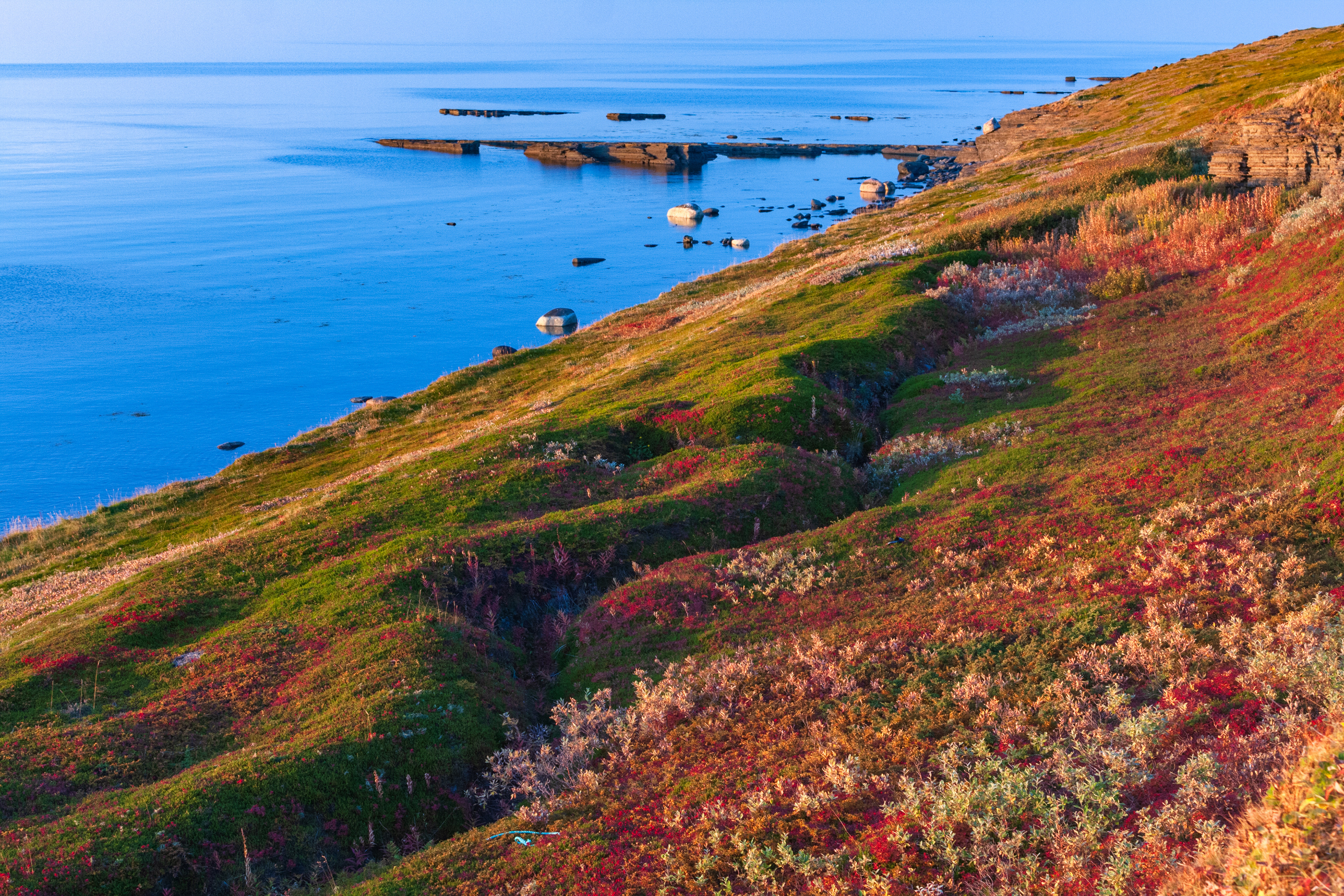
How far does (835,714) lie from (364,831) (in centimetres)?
572

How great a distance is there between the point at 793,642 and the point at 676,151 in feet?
482

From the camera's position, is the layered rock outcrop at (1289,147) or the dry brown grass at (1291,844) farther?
the layered rock outcrop at (1289,147)

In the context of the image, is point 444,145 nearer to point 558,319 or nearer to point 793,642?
point 558,319

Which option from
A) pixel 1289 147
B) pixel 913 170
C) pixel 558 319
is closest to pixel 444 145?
pixel 913 170

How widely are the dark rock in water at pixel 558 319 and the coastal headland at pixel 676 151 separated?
292ft

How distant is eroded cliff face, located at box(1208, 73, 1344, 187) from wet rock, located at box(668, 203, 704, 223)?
73606mm

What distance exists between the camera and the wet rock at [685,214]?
332 ft

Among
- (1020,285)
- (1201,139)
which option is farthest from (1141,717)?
(1201,139)

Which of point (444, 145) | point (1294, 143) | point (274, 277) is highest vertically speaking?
point (444, 145)

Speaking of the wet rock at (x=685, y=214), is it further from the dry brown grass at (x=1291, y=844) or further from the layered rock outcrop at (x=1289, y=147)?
the dry brown grass at (x=1291, y=844)

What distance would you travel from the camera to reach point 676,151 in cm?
14688

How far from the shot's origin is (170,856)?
891 centimetres

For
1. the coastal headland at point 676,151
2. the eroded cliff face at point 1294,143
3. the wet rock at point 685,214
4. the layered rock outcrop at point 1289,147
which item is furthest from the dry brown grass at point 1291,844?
the coastal headland at point 676,151

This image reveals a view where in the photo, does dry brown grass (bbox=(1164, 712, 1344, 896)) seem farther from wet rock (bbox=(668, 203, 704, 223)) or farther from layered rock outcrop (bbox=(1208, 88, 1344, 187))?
wet rock (bbox=(668, 203, 704, 223))
